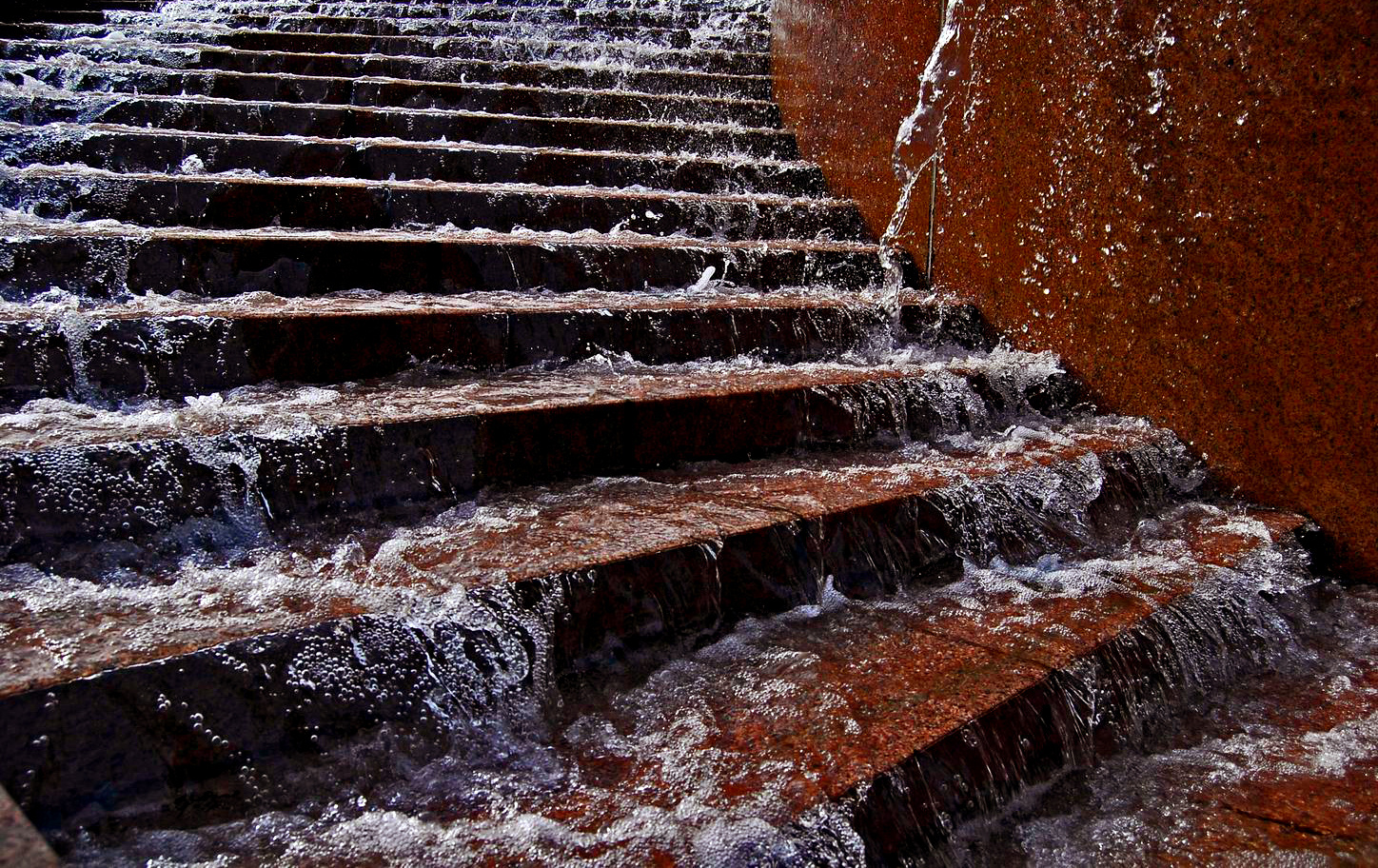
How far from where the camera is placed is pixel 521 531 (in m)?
2.30

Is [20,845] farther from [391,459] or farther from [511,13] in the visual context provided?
[511,13]

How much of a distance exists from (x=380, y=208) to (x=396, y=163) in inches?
29.3

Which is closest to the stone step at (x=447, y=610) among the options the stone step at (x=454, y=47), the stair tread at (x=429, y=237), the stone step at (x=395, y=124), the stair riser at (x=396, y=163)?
the stair tread at (x=429, y=237)

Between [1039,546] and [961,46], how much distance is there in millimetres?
2671

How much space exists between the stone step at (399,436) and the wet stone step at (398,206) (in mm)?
1275

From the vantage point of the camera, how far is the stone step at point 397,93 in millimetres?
5043

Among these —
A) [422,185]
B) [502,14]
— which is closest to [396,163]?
[422,185]

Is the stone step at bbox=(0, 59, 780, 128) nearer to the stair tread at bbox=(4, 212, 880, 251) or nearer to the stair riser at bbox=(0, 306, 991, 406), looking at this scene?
the stair tread at bbox=(4, 212, 880, 251)

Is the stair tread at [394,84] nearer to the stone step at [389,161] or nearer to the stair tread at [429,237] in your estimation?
the stone step at [389,161]

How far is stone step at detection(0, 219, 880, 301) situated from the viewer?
9.90 ft

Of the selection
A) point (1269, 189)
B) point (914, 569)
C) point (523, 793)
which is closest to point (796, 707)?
point (523, 793)

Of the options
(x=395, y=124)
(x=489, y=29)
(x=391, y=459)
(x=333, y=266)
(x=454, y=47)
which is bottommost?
(x=391, y=459)

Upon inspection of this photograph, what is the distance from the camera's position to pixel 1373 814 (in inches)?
76.1

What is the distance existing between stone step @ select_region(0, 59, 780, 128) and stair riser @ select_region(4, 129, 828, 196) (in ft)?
3.01
